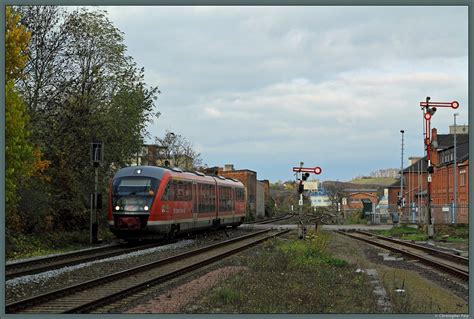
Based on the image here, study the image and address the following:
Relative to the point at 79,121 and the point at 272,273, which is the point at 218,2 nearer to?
the point at 272,273

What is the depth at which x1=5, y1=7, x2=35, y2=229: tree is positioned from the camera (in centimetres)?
1727

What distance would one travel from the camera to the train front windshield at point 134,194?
23.1 metres

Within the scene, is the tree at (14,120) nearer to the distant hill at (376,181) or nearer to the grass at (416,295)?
the grass at (416,295)

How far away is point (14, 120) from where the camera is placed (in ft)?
57.5

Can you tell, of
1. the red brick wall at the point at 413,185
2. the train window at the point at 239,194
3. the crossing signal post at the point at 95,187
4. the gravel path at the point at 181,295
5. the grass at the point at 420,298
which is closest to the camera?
the grass at the point at 420,298

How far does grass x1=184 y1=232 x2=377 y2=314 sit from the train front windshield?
24.2 feet

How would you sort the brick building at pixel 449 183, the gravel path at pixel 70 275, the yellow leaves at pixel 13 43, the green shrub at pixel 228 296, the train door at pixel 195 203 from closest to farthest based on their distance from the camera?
the green shrub at pixel 228 296 < the gravel path at pixel 70 275 < the yellow leaves at pixel 13 43 < the train door at pixel 195 203 < the brick building at pixel 449 183

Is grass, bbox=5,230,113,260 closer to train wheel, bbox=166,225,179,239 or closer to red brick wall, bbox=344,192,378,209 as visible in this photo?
train wheel, bbox=166,225,179,239

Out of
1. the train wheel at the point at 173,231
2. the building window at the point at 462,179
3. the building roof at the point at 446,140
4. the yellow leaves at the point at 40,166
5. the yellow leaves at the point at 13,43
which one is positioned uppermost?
the building roof at the point at 446,140

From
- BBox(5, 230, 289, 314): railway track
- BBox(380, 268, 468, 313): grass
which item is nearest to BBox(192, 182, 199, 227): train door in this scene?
BBox(5, 230, 289, 314): railway track

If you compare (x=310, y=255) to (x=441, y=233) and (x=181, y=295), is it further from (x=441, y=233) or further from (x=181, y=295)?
(x=441, y=233)

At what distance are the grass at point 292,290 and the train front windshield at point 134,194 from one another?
7387 millimetres

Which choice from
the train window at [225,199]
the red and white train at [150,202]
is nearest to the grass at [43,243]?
the red and white train at [150,202]

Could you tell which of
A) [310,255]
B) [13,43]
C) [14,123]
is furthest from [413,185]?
[14,123]
